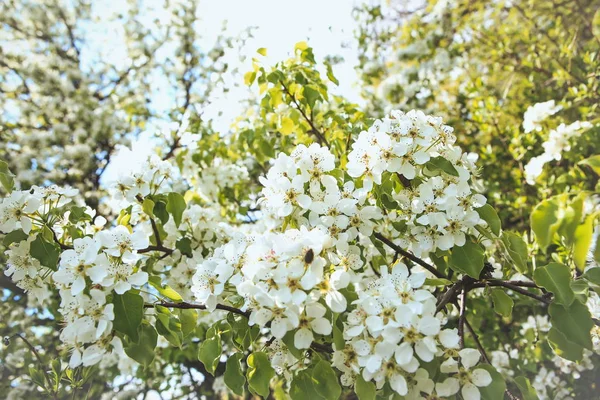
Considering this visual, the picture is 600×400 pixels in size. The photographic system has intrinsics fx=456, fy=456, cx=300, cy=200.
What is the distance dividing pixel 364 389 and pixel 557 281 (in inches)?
21.0

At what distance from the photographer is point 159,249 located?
6.41ft

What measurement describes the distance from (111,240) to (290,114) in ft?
3.51

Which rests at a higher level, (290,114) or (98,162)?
(98,162)

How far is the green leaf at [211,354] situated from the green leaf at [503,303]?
0.85 meters

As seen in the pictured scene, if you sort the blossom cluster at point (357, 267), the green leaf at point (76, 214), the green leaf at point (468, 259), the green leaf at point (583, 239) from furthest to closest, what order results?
1. the green leaf at point (76, 214)
2. the green leaf at point (468, 259)
3. the blossom cluster at point (357, 267)
4. the green leaf at point (583, 239)

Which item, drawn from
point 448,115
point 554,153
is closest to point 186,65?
point 448,115

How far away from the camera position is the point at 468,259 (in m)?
1.30

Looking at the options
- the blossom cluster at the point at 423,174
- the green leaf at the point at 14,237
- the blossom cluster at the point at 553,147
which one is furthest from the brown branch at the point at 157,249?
the blossom cluster at the point at 553,147

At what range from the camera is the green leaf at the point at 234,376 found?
1.23m

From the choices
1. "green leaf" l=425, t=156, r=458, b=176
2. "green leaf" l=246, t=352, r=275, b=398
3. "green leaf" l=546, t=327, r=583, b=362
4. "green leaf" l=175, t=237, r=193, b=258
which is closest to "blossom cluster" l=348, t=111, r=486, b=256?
"green leaf" l=425, t=156, r=458, b=176

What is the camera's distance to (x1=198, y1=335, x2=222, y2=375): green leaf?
126cm

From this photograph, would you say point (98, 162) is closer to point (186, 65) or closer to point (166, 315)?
point (186, 65)

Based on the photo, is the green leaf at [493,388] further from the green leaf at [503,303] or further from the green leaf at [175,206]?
the green leaf at [175,206]

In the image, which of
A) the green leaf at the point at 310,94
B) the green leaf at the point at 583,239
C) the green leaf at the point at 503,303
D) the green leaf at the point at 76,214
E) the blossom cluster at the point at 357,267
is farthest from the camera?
the green leaf at the point at 310,94
